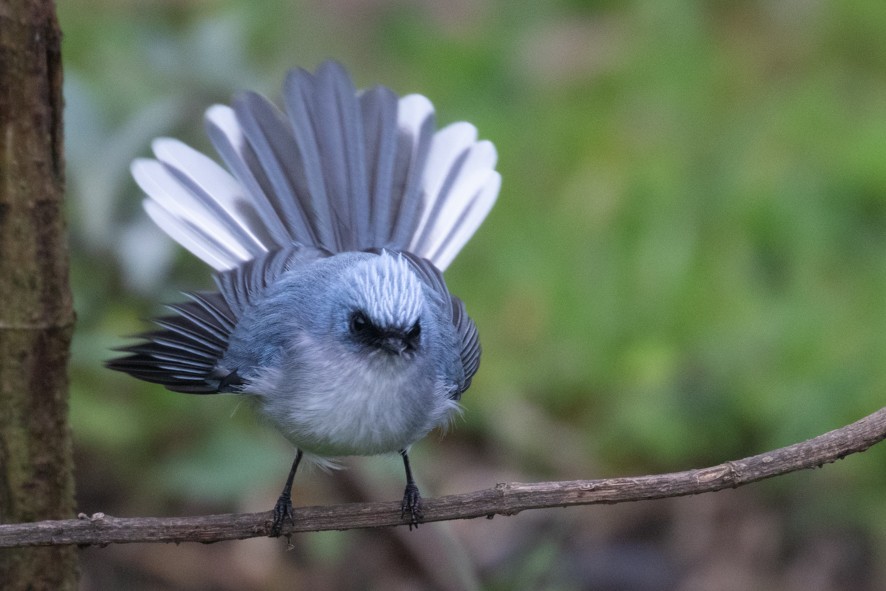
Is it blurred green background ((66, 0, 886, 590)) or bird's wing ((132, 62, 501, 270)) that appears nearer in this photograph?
bird's wing ((132, 62, 501, 270))

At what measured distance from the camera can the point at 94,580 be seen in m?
3.95

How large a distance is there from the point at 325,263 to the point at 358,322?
0.35 meters

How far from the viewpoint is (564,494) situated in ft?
7.41

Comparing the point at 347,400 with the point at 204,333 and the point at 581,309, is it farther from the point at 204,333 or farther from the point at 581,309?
the point at 581,309

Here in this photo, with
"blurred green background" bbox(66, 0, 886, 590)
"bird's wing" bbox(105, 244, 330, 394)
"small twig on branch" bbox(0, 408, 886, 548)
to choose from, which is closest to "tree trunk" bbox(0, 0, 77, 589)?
"bird's wing" bbox(105, 244, 330, 394)

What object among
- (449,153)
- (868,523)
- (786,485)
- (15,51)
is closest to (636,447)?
(786,485)

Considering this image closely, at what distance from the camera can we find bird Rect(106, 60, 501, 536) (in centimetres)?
272

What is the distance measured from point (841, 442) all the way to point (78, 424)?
2.53 metres

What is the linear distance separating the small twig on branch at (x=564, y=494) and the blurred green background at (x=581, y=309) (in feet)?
3.54

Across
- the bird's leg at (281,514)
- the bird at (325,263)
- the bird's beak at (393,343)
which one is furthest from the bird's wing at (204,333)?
the bird's beak at (393,343)

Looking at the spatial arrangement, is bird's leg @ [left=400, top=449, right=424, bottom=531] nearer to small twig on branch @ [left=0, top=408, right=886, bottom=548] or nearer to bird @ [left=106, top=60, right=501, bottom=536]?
bird @ [left=106, top=60, right=501, bottom=536]

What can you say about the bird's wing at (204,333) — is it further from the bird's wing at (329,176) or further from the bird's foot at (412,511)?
the bird's foot at (412,511)

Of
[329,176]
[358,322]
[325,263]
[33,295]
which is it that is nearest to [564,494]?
[358,322]

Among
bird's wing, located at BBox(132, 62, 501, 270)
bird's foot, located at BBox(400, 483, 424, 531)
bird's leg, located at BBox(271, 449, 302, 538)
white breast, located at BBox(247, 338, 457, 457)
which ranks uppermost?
bird's wing, located at BBox(132, 62, 501, 270)
